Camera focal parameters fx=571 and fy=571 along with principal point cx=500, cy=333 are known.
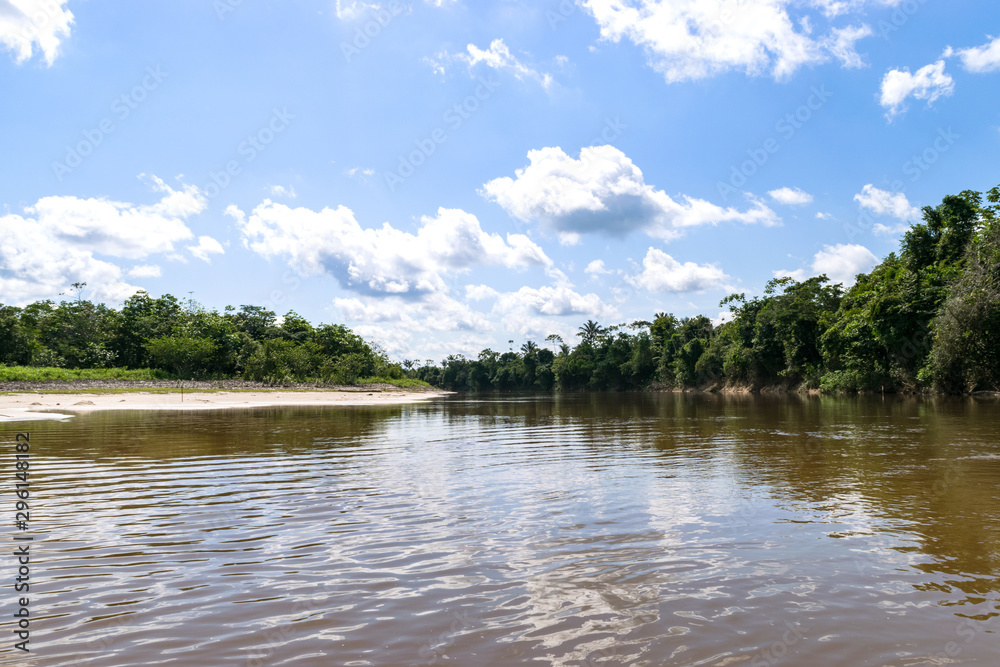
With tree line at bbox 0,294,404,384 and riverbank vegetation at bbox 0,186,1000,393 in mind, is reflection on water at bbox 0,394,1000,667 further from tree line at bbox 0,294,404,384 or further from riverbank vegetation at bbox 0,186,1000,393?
tree line at bbox 0,294,404,384

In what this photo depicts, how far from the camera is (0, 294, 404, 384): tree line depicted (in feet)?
229

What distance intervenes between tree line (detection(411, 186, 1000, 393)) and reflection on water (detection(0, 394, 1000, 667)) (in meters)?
31.6

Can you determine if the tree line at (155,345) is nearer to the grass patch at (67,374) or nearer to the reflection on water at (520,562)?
the grass patch at (67,374)

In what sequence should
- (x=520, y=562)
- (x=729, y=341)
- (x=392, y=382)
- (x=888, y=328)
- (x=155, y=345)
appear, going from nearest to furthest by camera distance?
1. (x=520, y=562)
2. (x=888, y=328)
3. (x=155, y=345)
4. (x=729, y=341)
5. (x=392, y=382)

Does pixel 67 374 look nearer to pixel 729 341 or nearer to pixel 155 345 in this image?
pixel 155 345

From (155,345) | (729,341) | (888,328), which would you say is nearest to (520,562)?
(888,328)

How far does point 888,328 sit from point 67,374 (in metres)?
76.5

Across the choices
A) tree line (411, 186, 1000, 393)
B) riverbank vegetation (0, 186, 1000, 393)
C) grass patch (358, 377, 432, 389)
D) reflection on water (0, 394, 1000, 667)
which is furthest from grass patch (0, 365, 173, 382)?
tree line (411, 186, 1000, 393)

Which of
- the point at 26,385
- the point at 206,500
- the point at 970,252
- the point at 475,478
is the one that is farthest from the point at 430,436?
the point at 26,385

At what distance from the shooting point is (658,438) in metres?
18.5

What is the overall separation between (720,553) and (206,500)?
7.80 m

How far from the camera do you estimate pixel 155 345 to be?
70688mm

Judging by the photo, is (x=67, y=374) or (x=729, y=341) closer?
(x=67, y=374)

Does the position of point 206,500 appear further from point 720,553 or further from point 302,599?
point 720,553
